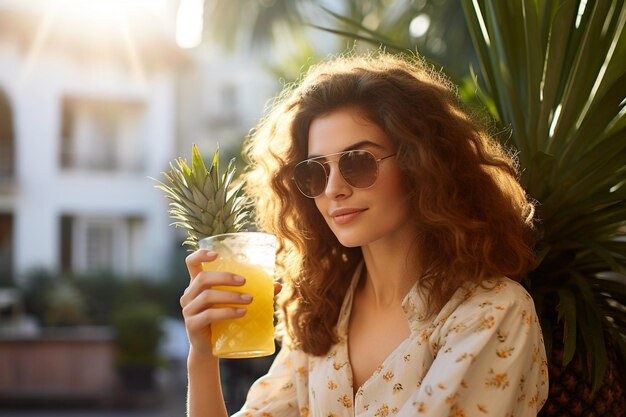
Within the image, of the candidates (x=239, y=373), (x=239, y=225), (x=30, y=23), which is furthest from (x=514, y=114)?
(x=30, y=23)

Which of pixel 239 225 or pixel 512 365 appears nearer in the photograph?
pixel 512 365

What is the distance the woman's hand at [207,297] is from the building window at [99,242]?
2019 cm

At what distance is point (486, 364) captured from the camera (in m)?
1.88

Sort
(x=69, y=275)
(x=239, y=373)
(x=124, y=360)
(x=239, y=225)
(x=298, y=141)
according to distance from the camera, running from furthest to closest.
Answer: (x=69, y=275) < (x=124, y=360) < (x=239, y=373) < (x=298, y=141) < (x=239, y=225)

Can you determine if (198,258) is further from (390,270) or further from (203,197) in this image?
(390,270)

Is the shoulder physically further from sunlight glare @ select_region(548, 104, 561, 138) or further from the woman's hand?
sunlight glare @ select_region(548, 104, 561, 138)

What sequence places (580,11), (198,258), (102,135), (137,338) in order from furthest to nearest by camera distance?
(102,135), (137,338), (580,11), (198,258)

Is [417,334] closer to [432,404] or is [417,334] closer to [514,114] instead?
[432,404]

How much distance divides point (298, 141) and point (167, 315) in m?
18.6

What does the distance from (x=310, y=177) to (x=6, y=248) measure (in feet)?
67.2

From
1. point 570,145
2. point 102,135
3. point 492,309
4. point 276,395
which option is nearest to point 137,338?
point 276,395

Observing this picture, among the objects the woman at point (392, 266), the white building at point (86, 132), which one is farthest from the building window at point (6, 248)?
the woman at point (392, 266)

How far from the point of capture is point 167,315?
67.2ft

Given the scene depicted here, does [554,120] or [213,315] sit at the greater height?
[554,120]
